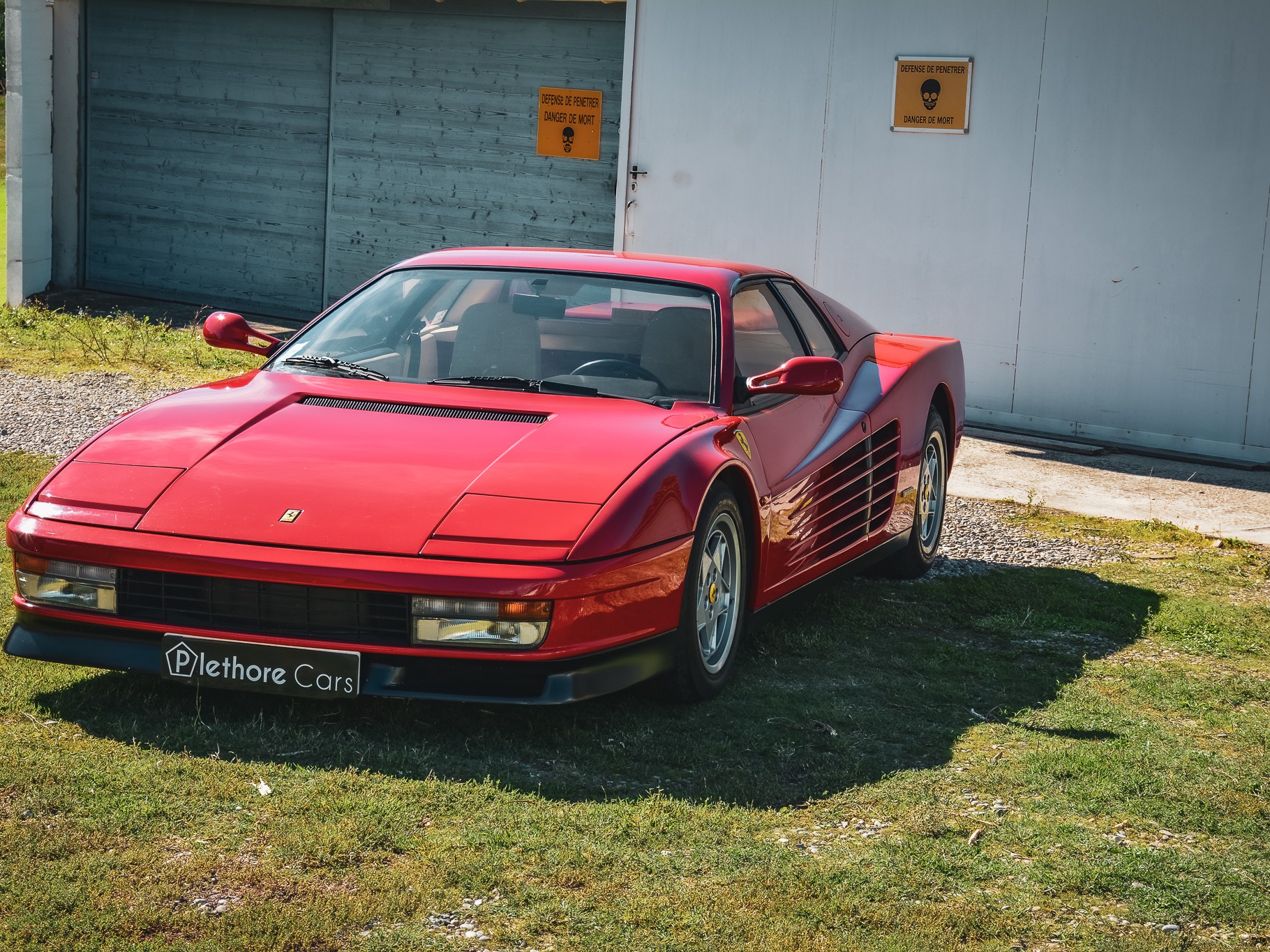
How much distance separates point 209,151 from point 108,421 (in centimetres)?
648

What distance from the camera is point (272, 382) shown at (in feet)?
15.9

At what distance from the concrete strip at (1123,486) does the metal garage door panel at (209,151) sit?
714 cm

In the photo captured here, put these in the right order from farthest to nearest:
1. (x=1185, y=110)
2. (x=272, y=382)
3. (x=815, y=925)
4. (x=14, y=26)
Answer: (x=14, y=26)
(x=1185, y=110)
(x=272, y=382)
(x=815, y=925)

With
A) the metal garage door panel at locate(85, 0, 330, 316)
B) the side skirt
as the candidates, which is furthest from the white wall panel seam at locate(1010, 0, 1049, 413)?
the metal garage door panel at locate(85, 0, 330, 316)

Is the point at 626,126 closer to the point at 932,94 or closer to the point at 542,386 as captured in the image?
the point at 932,94

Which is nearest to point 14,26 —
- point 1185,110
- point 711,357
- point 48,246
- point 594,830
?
point 48,246

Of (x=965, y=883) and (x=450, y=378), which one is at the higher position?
(x=450, y=378)

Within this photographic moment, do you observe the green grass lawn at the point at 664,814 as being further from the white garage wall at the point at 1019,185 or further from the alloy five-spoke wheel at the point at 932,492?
the white garage wall at the point at 1019,185

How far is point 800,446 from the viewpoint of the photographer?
5129mm

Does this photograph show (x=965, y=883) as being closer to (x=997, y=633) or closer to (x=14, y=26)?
(x=997, y=633)

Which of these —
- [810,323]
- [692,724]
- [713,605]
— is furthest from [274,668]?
[810,323]

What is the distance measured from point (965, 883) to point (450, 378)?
7.94ft

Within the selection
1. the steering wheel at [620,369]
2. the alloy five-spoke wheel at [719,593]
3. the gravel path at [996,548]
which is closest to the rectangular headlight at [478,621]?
the alloy five-spoke wheel at [719,593]

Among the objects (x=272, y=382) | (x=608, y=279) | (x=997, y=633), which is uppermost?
(x=608, y=279)
